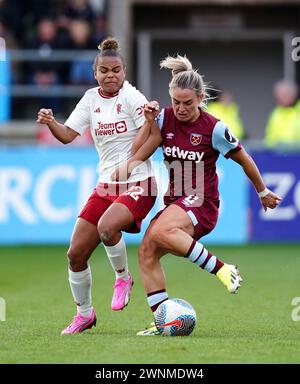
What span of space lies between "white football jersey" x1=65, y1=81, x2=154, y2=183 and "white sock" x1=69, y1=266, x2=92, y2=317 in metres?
0.81

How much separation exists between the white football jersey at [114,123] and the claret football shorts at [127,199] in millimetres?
69

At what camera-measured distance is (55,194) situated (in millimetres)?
17047

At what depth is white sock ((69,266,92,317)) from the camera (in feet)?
30.3

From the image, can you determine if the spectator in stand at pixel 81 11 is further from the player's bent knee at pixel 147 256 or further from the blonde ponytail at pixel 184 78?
the player's bent knee at pixel 147 256

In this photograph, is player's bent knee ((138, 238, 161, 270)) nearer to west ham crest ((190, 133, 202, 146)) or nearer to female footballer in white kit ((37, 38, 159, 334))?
female footballer in white kit ((37, 38, 159, 334))

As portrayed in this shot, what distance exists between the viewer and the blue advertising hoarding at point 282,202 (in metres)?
17.1

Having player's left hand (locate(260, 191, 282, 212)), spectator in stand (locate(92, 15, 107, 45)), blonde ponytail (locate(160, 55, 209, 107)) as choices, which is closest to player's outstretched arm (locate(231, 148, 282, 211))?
player's left hand (locate(260, 191, 282, 212))

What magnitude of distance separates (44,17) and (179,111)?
13021mm

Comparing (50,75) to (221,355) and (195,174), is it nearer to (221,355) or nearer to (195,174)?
(195,174)

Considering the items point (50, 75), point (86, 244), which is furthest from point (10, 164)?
point (86, 244)

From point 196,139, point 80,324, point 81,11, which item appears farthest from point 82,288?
point 81,11

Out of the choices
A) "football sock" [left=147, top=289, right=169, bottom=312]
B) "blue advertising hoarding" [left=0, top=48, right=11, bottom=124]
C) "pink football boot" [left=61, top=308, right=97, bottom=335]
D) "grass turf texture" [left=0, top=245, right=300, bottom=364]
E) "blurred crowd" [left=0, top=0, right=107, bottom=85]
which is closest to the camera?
"grass turf texture" [left=0, top=245, right=300, bottom=364]

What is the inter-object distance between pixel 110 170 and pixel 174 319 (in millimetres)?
1422

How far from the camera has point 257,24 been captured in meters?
23.8
